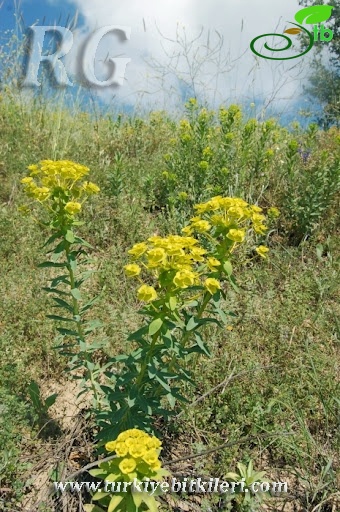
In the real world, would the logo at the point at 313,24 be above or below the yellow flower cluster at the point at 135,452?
above

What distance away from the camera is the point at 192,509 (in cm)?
192

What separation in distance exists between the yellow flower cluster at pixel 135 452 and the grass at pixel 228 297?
27.2 inches

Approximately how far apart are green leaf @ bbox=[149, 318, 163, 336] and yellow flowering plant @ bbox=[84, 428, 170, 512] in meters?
0.32

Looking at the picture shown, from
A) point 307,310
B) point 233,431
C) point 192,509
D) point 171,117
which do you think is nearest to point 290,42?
point 171,117

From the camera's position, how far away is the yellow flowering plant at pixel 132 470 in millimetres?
1337

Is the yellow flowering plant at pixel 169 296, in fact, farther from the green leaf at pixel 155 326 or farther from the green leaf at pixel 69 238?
the green leaf at pixel 69 238

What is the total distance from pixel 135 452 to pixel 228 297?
1.78m


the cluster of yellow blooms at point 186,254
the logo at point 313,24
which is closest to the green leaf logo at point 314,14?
the logo at point 313,24

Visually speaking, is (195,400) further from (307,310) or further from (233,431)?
(307,310)

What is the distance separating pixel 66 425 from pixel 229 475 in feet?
2.91

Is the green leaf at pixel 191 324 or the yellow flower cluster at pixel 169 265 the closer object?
the yellow flower cluster at pixel 169 265

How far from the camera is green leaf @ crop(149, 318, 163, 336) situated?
5.01 feet

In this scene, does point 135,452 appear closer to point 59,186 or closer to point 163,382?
point 163,382

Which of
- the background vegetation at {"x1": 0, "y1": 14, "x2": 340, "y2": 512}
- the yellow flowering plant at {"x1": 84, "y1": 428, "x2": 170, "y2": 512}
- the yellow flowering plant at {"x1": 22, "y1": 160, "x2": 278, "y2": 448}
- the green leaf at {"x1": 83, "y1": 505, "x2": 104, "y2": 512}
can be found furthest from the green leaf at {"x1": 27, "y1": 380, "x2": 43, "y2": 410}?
the yellow flowering plant at {"x1": 84, "y1": 428, "x2": 170, "y2": 512}
